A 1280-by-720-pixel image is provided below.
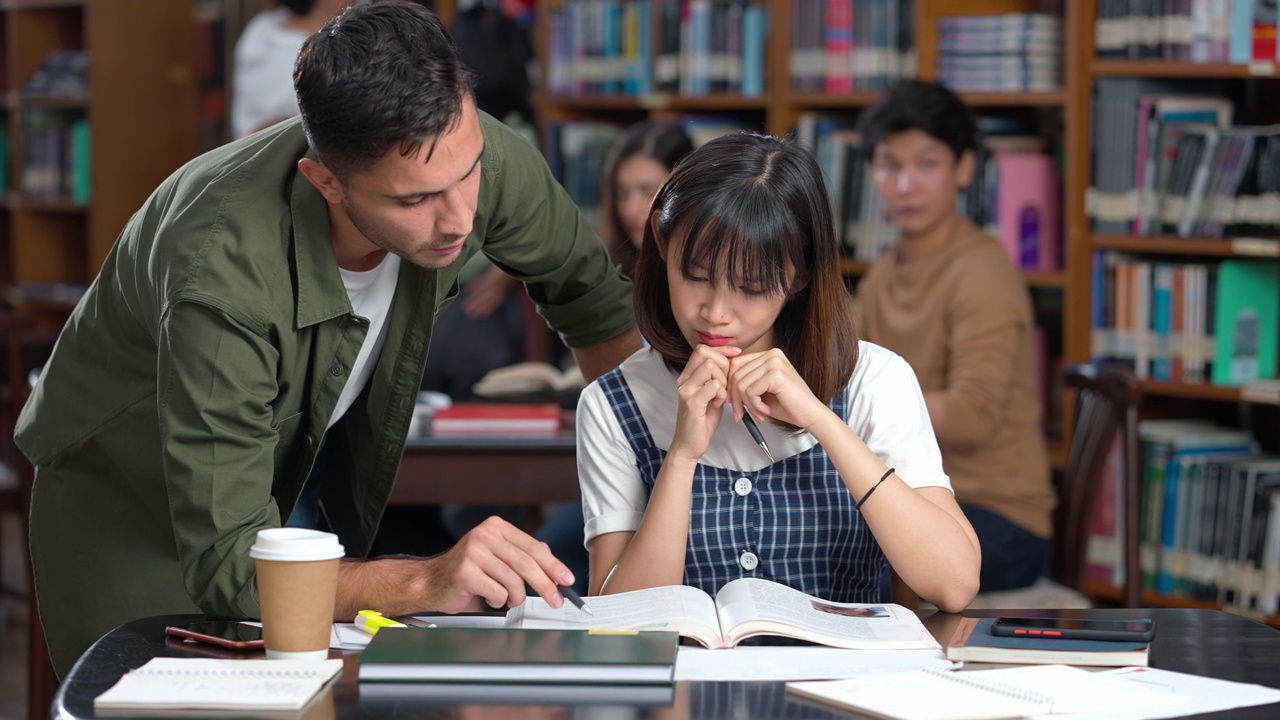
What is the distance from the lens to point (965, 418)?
2.71m

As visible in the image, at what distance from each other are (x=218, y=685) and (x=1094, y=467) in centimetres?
185

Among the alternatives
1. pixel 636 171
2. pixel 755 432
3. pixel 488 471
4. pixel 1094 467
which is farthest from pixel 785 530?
pixel 636 171

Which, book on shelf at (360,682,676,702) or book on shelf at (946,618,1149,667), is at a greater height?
book on shelf at (360,682,676,702)

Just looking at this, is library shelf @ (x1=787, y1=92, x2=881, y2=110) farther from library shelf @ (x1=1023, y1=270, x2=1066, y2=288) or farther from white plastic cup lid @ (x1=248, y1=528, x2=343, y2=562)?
white plastic cup lid @ (x1=248, y1=528, x2=343, y2=562)

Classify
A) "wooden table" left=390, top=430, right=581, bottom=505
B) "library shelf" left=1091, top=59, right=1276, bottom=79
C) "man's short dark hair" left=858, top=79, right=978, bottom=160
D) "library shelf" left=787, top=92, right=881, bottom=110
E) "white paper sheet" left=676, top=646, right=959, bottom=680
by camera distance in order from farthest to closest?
"library shelf" left=787, top=92, right=881, bottom=110, "library shelf" left=1091, top=59, right=1276, bottom=79, "man's short dark hair" left=858, top=79, right=978, bottom=160, "wooden table" left=390, top=430, right=581, bottom=505, "white paper sheet" left=676, top=646, right=959, bottom=680

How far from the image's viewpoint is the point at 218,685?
3.62ft

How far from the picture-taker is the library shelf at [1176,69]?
10.1 feet

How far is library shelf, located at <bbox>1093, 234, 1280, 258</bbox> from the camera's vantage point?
3055mm

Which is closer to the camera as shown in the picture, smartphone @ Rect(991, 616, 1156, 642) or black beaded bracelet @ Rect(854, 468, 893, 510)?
smartphone @ Rect(991, 616, 1156, 642)

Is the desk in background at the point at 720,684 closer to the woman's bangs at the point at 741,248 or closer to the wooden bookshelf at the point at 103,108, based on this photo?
the woman's bangs at the point at 741,248

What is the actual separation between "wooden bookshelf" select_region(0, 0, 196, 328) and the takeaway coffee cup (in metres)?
4.50

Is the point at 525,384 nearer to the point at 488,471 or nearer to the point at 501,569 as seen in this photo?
the point at 488,471

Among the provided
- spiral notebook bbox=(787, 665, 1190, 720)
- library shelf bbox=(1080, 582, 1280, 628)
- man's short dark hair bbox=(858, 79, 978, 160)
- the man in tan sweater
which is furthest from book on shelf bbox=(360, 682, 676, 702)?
library shelf bbox=(1080, 582, 1280, 628)

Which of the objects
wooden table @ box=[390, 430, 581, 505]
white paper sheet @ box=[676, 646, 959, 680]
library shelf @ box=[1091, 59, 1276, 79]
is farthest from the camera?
library shelf @ box=[1091, 59, 1276, 79]
